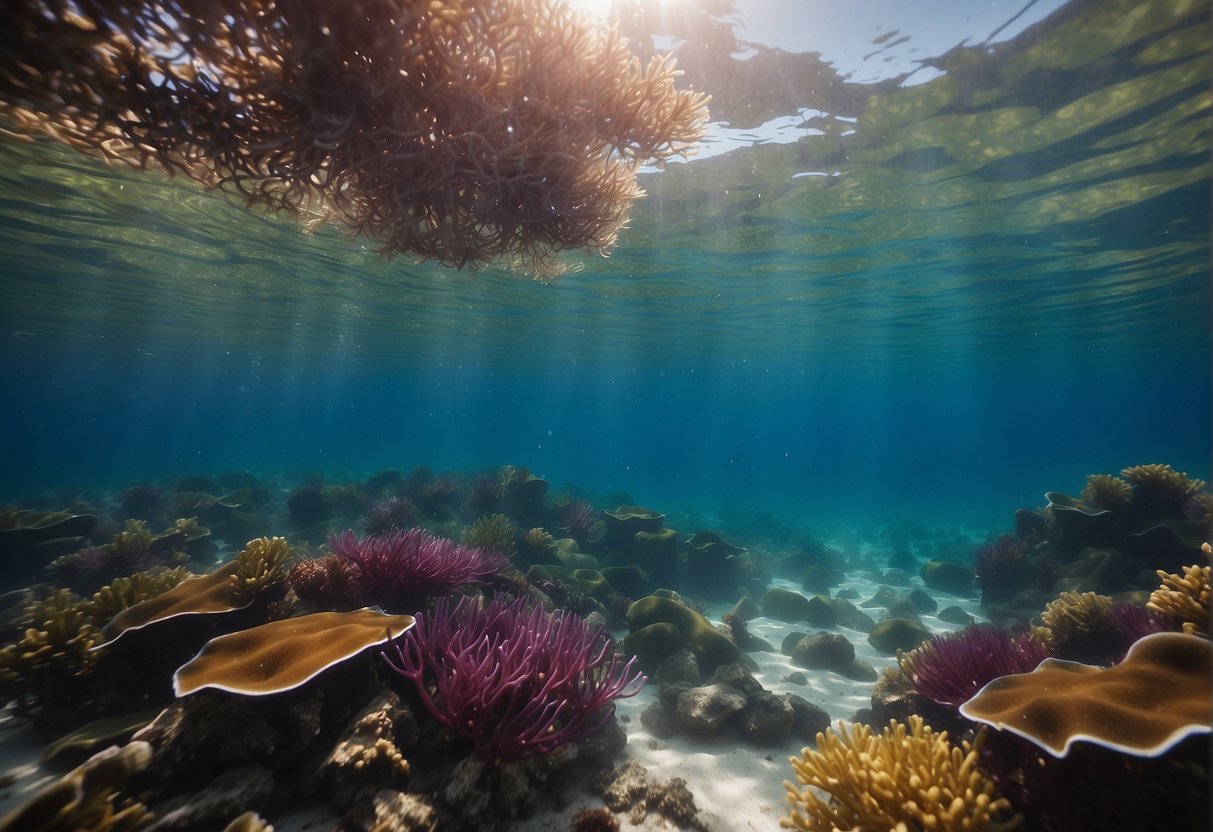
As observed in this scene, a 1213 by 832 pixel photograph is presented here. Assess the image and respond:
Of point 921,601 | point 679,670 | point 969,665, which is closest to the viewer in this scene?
point 969,665

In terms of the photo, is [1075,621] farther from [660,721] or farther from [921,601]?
[921,601]

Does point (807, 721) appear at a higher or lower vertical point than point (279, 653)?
lower

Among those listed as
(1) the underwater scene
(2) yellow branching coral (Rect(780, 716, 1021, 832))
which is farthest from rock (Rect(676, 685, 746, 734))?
(2) yellow branching coral (Rect(780, 716, 1021, 832))

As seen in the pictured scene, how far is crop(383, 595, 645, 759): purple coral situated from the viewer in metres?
3.38

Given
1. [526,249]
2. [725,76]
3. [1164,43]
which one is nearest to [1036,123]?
[1164,43]

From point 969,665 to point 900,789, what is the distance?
2.41 m

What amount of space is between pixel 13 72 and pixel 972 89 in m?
14.9

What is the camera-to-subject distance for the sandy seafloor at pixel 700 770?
3398 mm

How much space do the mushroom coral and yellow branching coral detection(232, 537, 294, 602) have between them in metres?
3.37

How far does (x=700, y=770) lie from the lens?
4.77m

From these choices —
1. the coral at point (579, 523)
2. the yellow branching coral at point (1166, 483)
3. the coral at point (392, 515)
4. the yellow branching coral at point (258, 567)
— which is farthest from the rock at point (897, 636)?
the coral at point (392, 515)

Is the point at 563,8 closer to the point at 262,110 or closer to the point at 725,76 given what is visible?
the point at 262,110

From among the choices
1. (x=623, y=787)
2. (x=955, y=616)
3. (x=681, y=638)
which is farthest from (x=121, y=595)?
(x=955, y=616)

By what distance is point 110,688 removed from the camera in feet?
14.0
